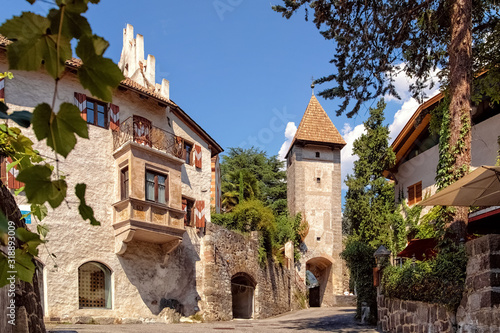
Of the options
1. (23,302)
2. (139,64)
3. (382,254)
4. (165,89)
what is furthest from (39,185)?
(165,89)

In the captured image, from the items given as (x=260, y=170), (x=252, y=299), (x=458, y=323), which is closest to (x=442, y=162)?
(x=458, y=323)

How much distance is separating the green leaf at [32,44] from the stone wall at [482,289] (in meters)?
7.67

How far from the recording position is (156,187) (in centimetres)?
1884

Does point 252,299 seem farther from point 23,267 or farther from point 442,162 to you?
point 23,267

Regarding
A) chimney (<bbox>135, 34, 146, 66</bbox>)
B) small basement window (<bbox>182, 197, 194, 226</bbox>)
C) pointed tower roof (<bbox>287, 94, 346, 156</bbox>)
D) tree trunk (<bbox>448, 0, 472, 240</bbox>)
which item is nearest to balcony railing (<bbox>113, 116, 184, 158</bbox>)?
small basement window (<bbox>182, 197, 194, 226</bbox>)

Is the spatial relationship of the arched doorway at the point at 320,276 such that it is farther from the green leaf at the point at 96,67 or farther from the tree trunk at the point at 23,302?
the green leaf at the point at 96,67

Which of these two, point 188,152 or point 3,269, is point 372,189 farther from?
point 3,269

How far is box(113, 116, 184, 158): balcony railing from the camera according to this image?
18453 mm

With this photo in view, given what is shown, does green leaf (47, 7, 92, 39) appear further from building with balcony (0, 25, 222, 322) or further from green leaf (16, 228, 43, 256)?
building with balcony (0, 25, 222, 322)

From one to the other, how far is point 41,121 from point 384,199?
81.9 feet

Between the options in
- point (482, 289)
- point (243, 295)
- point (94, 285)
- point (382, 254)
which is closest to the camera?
point (482, 289)

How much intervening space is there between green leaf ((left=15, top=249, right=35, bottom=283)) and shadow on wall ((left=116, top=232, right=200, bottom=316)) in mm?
17218

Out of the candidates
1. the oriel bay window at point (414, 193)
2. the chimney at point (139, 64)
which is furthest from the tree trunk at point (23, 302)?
the chimney at point (139, 64)

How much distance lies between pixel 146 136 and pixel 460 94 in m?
12.0
